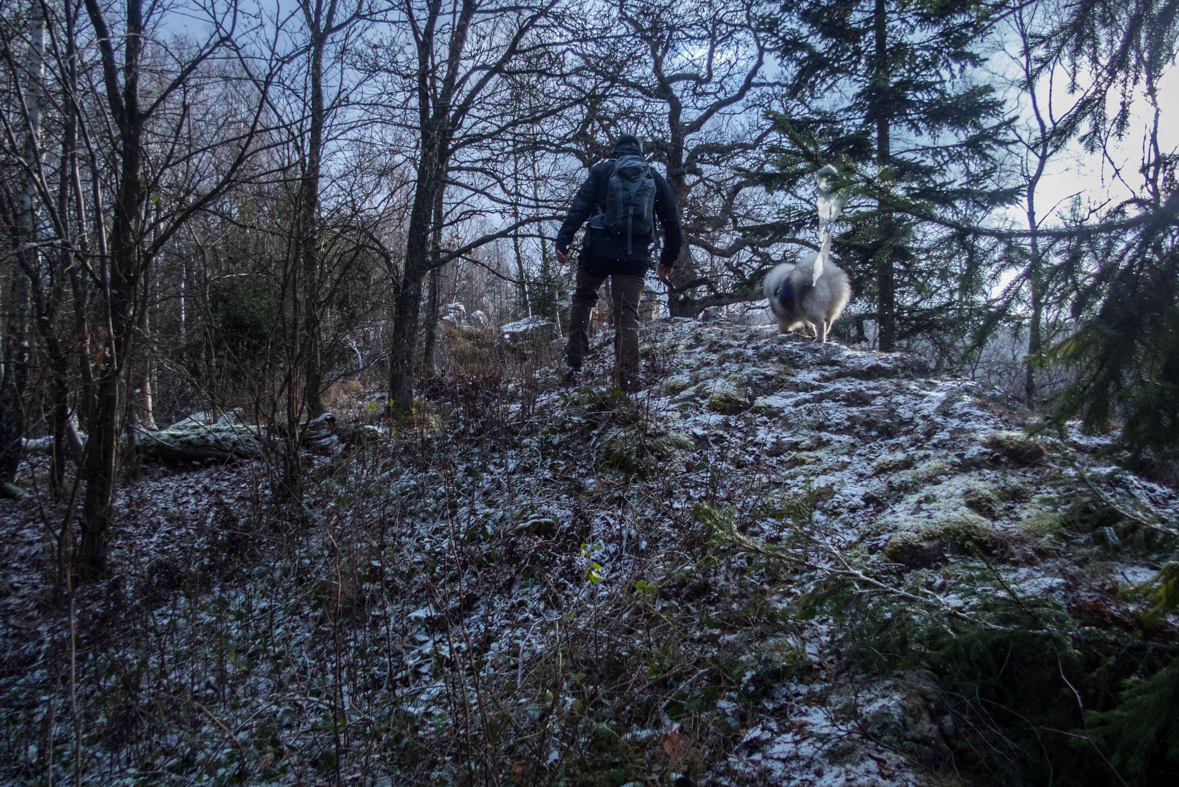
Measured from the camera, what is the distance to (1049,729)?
1.54 metres

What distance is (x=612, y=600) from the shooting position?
2.72 meters

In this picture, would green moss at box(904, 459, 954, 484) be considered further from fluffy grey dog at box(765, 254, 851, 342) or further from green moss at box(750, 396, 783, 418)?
fluffy grey dog at box(765, 254, 851, 342)

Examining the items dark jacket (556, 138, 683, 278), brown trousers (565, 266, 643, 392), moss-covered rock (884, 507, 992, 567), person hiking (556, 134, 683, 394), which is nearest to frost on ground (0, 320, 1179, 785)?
moss-covered rock (884, 507, 992, 567)

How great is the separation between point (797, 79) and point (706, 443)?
846cm

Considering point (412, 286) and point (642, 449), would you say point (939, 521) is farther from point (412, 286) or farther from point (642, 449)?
point (412, 286)

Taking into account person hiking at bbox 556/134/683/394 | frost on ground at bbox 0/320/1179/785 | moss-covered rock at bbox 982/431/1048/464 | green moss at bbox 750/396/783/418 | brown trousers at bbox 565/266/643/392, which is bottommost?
frost on ground at bbox 0/320/1179/785

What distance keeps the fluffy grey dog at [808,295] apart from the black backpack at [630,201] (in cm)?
257

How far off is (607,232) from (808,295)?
9.57 feet

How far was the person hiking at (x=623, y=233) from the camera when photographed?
498cm

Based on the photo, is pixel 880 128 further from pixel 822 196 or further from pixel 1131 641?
pixel 1131 641

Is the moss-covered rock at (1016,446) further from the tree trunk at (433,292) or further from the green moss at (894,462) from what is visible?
the tree trunk at (433,292)

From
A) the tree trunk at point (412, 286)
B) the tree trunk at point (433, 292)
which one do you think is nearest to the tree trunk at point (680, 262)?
the tree trunk at point (433, 292)

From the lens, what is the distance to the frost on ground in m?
1.98

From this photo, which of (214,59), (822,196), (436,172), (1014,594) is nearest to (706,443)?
(822,196)
